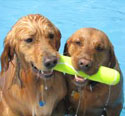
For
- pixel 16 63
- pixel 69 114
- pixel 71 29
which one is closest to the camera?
pixel 16 63

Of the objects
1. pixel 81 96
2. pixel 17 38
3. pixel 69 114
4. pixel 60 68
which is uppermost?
pixel 17 38

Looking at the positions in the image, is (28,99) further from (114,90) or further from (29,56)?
(114,90)

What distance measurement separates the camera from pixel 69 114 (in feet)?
16.8

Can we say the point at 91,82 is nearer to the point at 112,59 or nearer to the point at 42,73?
the point at 112,59

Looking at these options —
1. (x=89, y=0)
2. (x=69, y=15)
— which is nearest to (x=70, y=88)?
(x=69, y=15)

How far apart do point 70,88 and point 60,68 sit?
0.49m

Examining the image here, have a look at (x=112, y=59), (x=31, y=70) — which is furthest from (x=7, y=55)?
(x=112, y=59)

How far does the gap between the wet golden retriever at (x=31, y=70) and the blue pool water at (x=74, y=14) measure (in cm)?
364

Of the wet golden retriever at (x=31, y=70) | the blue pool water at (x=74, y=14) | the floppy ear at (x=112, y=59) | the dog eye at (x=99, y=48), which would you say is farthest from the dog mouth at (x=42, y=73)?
the blue pool water at (x=74, y=14)

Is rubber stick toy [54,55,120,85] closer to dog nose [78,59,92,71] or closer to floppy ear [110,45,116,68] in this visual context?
dog nose [78,59,92,71]

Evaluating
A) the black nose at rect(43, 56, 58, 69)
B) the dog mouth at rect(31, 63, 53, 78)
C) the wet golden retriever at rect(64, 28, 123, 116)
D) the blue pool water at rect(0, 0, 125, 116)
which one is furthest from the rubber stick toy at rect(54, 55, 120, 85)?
the blue pool water at rect(0, 0, 125, 116)

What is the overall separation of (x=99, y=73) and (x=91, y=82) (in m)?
0.34

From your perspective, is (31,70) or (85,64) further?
(31,70)

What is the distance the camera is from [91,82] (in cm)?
466
